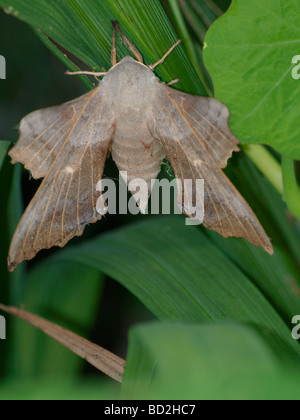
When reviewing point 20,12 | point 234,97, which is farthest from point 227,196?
point 20,12

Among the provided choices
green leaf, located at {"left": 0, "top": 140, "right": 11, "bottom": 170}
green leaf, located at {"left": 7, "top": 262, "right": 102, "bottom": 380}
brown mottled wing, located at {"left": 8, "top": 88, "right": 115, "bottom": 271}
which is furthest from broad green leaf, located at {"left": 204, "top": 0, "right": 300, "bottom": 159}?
green leaf, located at {"left": 7, "top": 262, "right": 102, "bottom": 380}

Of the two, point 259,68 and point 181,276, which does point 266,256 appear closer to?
point 181,276

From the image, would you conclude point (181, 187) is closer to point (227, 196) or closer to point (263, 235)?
point (227, 196)

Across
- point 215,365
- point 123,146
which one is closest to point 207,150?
point 123,146

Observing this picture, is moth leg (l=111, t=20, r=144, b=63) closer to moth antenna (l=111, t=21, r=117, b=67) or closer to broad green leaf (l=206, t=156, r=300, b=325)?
moth antenna (l=111, t=21, r=117, b=67)
